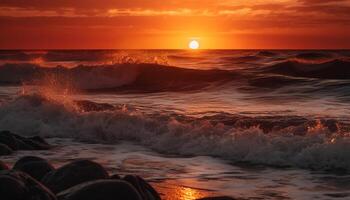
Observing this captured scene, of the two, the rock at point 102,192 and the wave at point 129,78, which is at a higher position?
the wave at point 129,78

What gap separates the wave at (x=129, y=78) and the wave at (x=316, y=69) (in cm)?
343

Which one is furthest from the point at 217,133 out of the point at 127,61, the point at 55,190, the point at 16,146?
the point at 127,61

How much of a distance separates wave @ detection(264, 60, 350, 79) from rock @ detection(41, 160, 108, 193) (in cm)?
2105

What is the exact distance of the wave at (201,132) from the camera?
28.3ft

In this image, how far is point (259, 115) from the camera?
12922mm

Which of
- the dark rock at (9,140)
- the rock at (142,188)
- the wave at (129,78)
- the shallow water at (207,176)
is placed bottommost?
the shallow water at (207,176)

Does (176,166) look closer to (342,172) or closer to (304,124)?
(342,172)

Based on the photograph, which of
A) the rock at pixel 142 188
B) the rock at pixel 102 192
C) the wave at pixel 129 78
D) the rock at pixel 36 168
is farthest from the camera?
the wave at pixel 129 78

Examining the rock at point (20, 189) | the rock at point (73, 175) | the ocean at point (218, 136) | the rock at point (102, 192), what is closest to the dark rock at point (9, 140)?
the ocean at point (218, 136)

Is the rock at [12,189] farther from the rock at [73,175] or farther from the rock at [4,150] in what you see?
the rock at [4,150]

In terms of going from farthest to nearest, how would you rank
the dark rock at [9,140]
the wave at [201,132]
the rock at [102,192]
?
1. the dark rock at [9,140]
2. the wave at [201,132]
3. the rock at [102,192]

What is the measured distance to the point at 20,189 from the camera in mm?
4020

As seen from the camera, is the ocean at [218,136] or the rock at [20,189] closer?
the rock at [20,189]

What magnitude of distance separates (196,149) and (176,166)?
148cm
